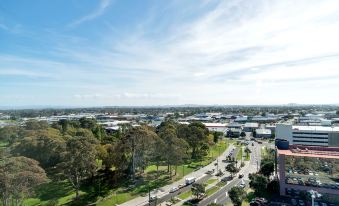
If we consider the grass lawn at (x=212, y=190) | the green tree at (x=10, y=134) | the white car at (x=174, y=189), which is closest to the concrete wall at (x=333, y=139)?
the grass lawn at (x=212, y=190)

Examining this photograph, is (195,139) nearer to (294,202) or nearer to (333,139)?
(294,202)

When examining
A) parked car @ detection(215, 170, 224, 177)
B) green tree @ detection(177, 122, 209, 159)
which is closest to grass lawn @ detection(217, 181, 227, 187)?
parked car @ detection(215, 170, 224, 177)

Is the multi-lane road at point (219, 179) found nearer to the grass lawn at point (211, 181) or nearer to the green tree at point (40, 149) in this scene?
the grass lawn at point (211, 181)

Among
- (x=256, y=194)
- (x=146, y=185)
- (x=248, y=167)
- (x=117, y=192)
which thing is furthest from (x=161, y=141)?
(x=248, y=167)

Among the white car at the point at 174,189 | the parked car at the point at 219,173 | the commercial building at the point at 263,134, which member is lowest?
the white car at the point at 174,189

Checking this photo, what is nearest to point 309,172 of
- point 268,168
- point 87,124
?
point 268,168

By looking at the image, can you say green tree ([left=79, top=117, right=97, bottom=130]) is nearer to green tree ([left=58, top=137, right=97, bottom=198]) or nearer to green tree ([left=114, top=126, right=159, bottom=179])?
green tree ([left=114, top=126, right=159, bottom=179])
